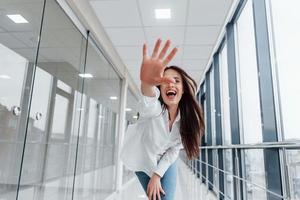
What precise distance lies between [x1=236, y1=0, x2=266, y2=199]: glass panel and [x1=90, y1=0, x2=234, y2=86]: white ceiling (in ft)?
1.00

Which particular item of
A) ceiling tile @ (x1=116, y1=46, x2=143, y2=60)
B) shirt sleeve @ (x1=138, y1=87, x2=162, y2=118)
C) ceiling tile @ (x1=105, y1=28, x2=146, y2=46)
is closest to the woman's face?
shirt sleeve @ (x1=138, y1=87, x2=162, y2=118)

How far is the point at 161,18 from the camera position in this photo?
2.92 m

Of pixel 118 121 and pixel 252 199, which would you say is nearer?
pixel 252 199

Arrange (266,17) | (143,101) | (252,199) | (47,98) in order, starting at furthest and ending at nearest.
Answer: (252,199) → (266,17) → (47,98) → (143,101)

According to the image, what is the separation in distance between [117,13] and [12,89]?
1.80 meters

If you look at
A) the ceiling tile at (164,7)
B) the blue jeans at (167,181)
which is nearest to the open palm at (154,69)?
the blue jeans at (167,181)

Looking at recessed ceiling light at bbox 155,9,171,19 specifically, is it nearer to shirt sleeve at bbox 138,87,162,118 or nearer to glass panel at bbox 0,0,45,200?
glass panel at bbox 0,0,45,200

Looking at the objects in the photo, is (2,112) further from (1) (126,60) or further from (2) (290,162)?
(1) (126,60)

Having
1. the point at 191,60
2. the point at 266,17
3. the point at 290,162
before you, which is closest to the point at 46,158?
Result: the point at 290,162

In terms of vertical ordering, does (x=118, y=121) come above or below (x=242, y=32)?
below

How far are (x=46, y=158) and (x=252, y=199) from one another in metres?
2.08

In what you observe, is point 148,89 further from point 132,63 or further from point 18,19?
point 132,63

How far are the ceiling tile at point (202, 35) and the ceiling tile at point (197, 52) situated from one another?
175 millimetres

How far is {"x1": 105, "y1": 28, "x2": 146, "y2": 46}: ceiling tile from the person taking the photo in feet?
10.7
